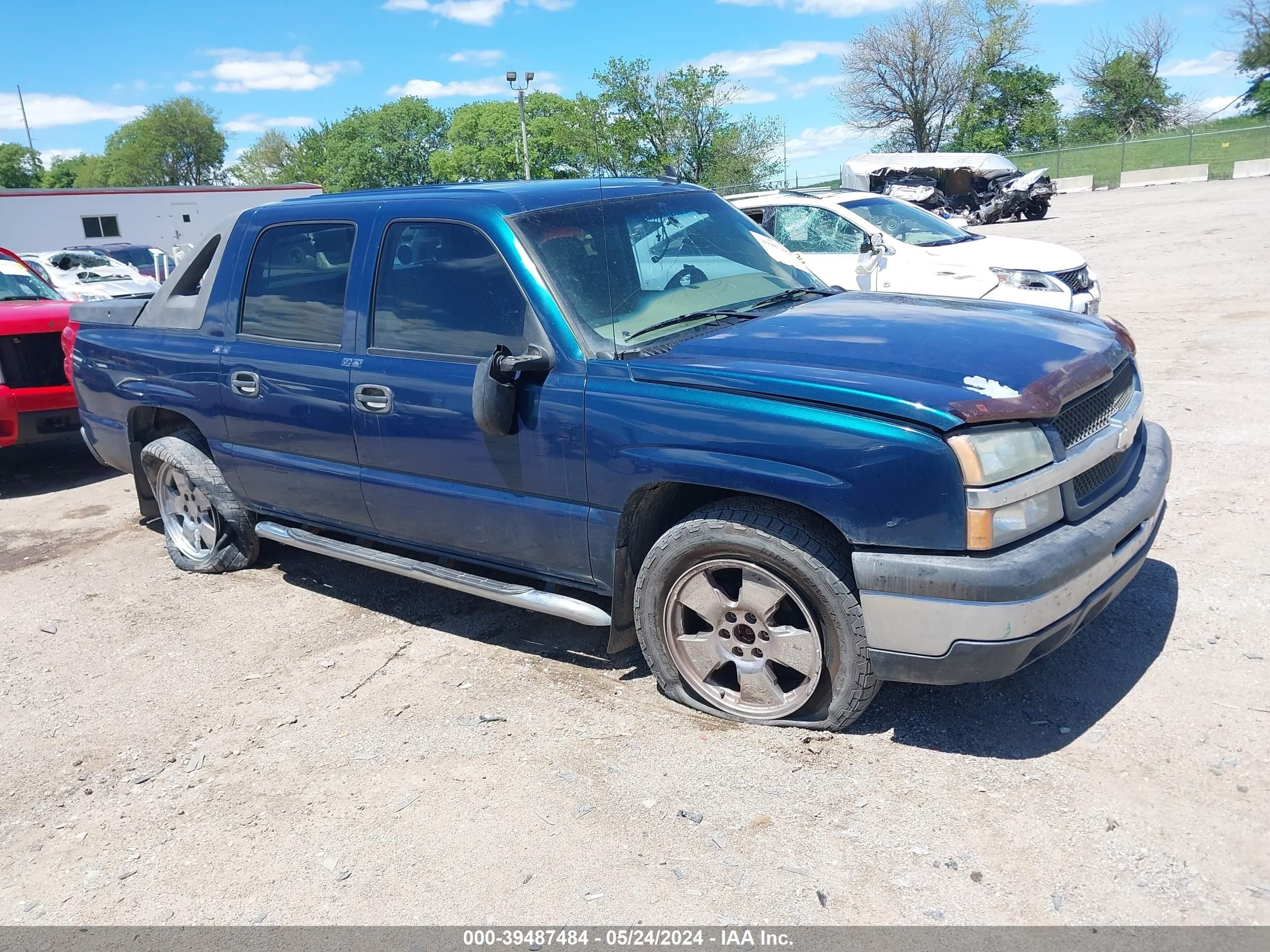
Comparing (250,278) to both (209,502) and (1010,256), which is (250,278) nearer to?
(209,502)

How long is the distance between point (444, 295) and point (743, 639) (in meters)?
1.79

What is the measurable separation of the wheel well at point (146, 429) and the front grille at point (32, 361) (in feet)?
7.14

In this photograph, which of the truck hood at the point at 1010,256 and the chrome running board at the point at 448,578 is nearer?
the chrome running board at the point at 448,578

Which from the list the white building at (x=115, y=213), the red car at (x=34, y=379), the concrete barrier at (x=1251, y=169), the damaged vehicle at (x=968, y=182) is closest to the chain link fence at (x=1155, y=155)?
the concrete barrier at (x=1251, y=169)

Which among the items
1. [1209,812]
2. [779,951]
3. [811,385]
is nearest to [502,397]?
[811,385]

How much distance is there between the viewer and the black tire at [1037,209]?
30.1 meters

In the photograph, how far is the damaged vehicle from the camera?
30.2 meters

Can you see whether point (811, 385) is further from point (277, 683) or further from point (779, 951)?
point (277, 683)

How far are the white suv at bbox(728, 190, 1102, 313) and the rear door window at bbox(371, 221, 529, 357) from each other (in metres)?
4.95

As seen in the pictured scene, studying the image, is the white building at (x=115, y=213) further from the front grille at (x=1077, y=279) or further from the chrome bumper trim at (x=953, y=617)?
the chrome bumper trim at (x=953, y=617)

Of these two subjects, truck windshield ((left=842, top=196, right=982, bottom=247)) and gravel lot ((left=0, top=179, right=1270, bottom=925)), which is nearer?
gravel lot ((left=0, top=179, right=1270, bottom=925))

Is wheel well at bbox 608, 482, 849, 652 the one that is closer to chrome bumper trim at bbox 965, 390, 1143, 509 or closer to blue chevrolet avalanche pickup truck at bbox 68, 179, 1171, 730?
blue chevrolet avalanche pickup truck at bbox 68, 179, 1171, 730

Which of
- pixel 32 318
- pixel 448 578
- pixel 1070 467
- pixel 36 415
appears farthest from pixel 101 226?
pixel 1070 467

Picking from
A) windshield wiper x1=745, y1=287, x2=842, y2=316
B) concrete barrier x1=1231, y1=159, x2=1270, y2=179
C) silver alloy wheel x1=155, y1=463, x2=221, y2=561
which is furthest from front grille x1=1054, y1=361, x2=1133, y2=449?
concrete barrier x1=1231, y1=159, x2=1270, y2=179
